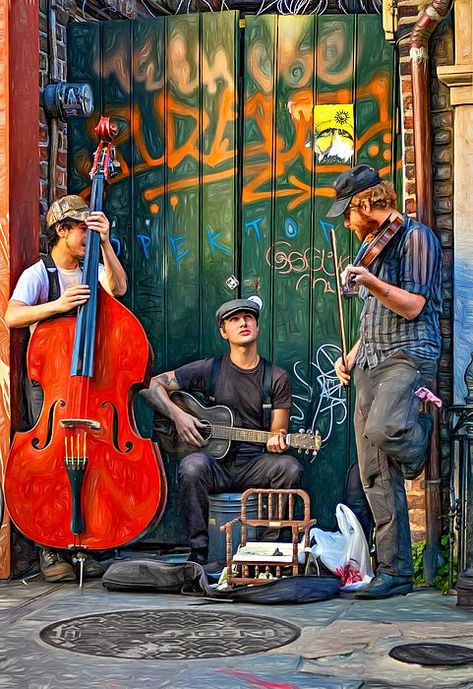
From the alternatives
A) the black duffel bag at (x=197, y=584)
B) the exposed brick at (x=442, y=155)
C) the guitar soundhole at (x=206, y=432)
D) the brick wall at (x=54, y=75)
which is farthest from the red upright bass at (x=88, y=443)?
the exposed brick at (x=442, y=155)

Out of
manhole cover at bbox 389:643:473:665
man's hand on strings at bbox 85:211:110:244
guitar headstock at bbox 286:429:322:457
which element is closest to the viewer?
manhole cover at bbox 389:643:473:665

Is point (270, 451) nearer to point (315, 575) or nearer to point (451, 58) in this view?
point (315, 575)

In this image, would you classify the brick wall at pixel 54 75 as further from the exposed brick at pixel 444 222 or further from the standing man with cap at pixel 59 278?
the exposed brick at pixel 444 222

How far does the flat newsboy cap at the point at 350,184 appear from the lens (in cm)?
608

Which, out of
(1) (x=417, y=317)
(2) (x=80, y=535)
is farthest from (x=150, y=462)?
(1) (x=417, y=317)

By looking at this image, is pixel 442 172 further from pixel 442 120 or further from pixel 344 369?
pixel 344 369

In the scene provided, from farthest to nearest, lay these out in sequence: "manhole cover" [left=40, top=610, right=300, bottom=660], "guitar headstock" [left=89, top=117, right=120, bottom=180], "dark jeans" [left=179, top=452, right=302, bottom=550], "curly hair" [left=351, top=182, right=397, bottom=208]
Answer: "dark jeans" [left=179, top=452, right=302, bottom=550] < "guitar headstock" [left=89, top=117, right=120, bottom=180] < "curly hair" [left=351, top=182, right=397, bottom=208] < "manhole cover" [left=40, top=610, right=300, bottom=660]

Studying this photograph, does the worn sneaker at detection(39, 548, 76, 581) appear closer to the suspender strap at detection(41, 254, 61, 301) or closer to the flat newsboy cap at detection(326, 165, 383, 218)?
the suspender strap at detection(41, 254, 61, 301)

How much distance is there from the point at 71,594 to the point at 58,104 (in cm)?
252

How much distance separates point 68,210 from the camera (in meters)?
6.46

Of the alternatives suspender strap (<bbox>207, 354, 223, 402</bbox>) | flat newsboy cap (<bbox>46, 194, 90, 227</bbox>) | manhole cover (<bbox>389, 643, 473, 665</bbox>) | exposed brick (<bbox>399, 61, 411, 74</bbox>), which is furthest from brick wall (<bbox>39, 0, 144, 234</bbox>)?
manhole cover (<bbox>389, 643, 473, 665</bbox>)

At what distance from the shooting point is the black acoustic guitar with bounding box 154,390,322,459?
6.60m

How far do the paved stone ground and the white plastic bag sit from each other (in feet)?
0.90

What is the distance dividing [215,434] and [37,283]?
46.0 inches
